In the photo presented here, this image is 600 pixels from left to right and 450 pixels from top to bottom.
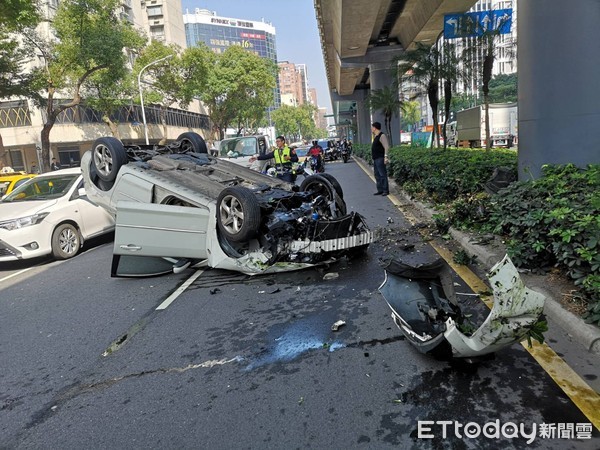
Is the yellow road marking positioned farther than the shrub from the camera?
No

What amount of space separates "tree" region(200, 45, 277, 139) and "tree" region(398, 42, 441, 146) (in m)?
27.3

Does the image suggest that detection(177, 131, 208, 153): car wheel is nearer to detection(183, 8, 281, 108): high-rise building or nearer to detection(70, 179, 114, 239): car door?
detection(70, 179, 114, 239): car door

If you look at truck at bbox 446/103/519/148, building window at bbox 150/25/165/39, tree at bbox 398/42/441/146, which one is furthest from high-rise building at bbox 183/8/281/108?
tree at bbox 398/42/441/146

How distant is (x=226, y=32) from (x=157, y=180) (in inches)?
7030

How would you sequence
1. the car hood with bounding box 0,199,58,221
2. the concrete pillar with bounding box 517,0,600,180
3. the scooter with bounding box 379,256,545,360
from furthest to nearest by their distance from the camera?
the car hood with bounding box 0,199,58,221 → the concrete pillar with bounding box 517,0,600,180 → the scooter with bounding box 379,256,545,360

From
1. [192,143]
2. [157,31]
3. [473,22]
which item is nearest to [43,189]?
[192,143]

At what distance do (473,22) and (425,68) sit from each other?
5120 mm

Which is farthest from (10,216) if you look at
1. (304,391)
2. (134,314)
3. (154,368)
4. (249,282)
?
(304,391)

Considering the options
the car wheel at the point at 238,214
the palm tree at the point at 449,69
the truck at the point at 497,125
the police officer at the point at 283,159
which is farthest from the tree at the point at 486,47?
the truck at the point at 497,125

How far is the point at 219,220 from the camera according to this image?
18.7 ft

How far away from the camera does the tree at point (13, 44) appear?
1466cm

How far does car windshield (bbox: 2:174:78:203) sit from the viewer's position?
8898 mm

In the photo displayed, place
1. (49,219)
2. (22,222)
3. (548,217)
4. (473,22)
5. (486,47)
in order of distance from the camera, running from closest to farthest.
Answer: (548,217) < (22,222) < (49,219) < (473,22) < (486,47)

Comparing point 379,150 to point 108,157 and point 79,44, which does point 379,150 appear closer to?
point 108,157
